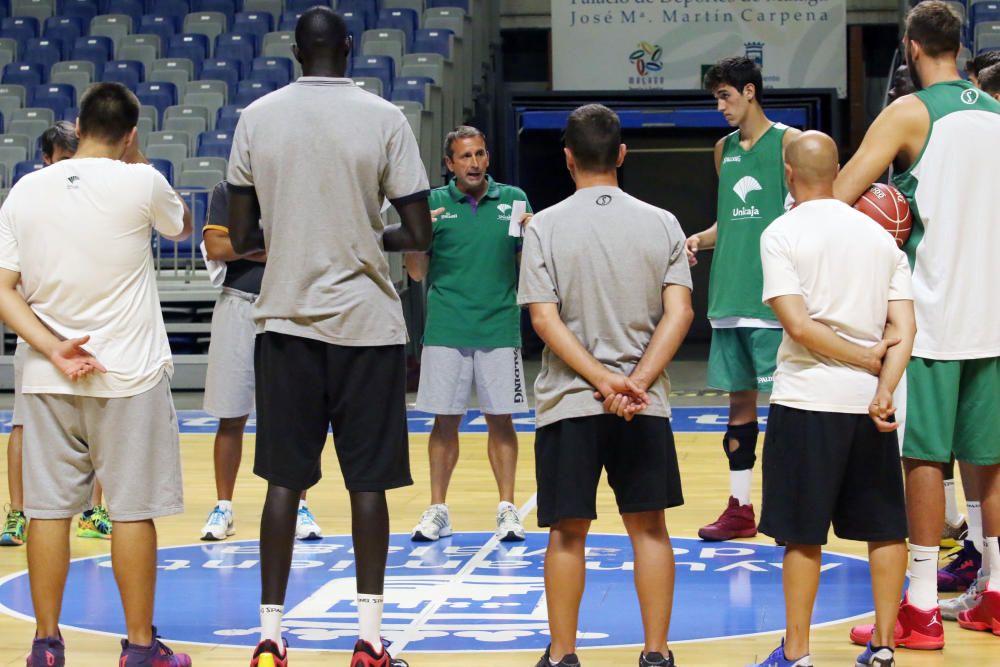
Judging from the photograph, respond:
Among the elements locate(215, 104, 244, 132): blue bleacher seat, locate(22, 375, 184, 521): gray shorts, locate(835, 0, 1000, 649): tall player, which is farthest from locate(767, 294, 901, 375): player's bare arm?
locate(215, 104, 244, 132): blue bleacher seat

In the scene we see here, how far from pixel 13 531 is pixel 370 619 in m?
2.73

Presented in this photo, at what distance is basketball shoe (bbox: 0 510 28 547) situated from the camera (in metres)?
6.06

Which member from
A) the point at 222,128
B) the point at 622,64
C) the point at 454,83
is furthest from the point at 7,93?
the point at 622,64

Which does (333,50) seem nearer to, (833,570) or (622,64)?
(833,570)

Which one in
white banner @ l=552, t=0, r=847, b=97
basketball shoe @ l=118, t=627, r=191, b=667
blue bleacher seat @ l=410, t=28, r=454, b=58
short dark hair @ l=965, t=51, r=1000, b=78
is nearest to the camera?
basketball shoe @ l=118, t=627, r=191, b=667

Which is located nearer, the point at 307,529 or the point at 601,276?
the point at 601,276

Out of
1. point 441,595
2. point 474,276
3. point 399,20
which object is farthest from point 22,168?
point 441,595

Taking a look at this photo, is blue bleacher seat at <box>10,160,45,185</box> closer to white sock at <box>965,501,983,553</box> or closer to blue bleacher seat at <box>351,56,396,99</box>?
blue bleacher seat at <box>351,56,396,99</box>

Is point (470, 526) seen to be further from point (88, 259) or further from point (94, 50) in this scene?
point (94, 50)

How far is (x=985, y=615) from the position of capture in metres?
4.50

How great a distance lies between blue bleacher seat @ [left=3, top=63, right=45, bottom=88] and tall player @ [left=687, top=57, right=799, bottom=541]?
10950 mm

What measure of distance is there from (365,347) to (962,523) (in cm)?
295

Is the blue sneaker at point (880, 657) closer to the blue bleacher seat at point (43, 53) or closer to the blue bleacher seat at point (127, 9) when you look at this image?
the blue bleacher seat at point (43, 53)

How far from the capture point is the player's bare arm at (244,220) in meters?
3.99
